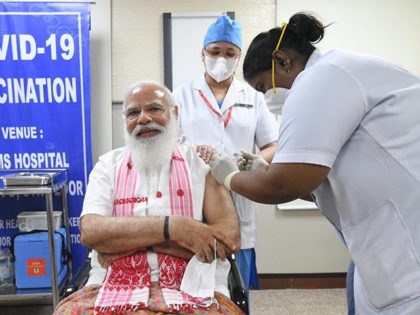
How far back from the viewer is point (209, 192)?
5.32ft

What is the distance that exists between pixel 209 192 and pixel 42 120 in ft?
5.48

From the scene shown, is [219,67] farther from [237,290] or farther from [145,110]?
[237,290]

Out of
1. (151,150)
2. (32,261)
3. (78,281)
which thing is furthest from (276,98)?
(32,261)

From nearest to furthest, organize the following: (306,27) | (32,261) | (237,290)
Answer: (306,27) < (237,290) < (32,261)

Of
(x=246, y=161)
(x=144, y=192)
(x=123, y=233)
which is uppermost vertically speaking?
(x=246, y=161)

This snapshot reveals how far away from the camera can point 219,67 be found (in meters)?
1.88

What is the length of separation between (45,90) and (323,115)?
7.72ft

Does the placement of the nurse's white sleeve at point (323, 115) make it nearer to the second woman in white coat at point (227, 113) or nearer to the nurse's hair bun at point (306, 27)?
the nurse's hair bun at point (306, 27)

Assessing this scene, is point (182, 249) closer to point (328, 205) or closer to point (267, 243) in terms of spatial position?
point (328, 205)

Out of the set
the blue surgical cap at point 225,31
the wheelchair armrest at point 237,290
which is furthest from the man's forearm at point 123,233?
the blue surgical cap at point 225,31

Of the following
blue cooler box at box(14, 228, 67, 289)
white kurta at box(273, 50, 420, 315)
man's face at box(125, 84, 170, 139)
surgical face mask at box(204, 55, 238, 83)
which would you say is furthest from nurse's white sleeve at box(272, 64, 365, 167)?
blue cooler box at box(14, 228, 67, 289)

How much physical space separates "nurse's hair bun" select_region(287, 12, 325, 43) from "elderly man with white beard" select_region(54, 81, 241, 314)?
78 cm

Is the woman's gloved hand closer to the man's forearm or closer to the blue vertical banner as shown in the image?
the man's forearm

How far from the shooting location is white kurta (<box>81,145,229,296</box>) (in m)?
1.53
